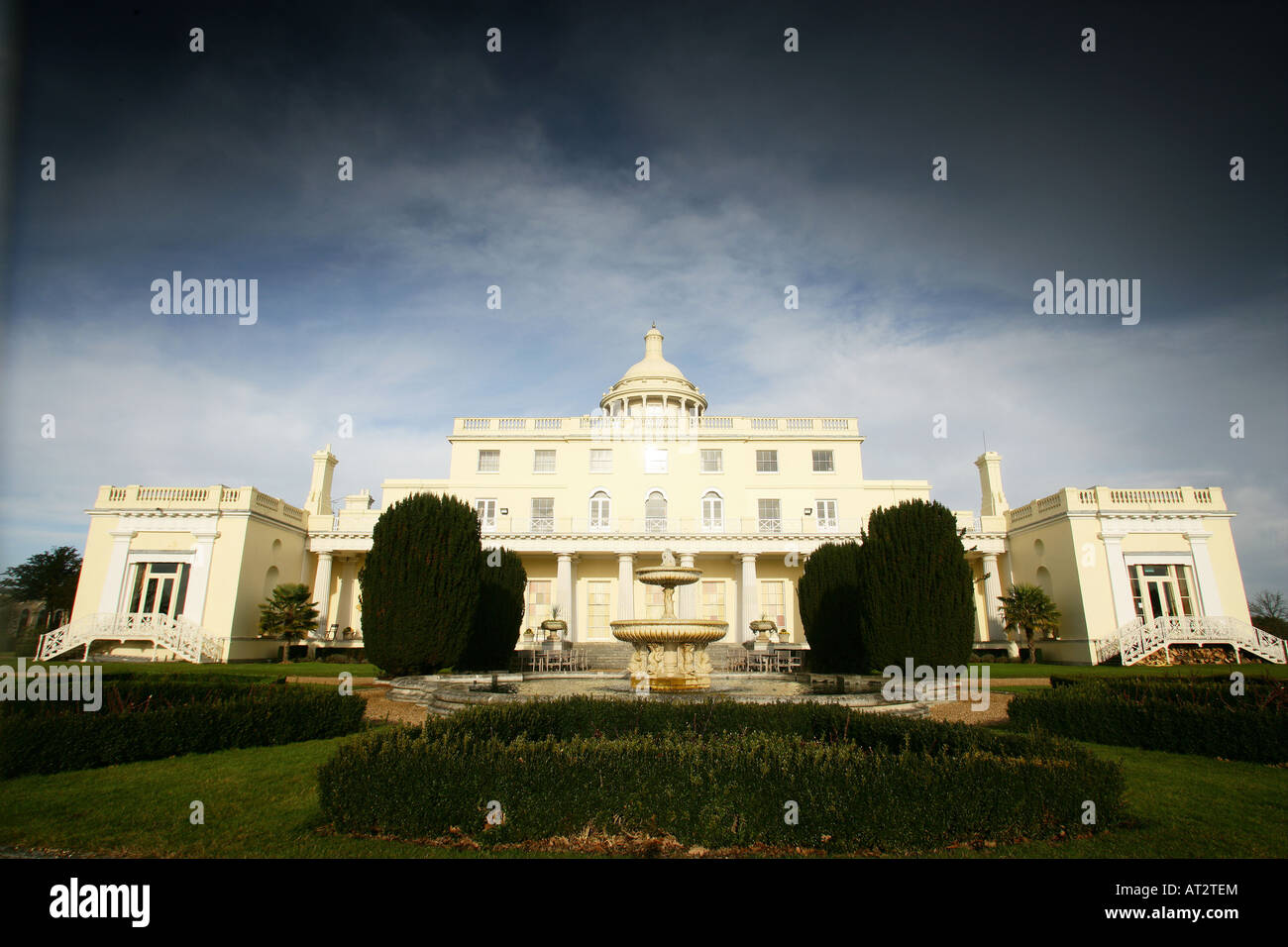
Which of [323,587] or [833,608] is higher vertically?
[323,587]

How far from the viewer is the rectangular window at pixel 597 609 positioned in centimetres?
3472

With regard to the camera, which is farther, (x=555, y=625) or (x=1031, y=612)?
(x=1031, y=612)

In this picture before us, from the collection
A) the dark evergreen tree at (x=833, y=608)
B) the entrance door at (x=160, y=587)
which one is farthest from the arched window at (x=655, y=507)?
the entrance door at (x=160, y=587)

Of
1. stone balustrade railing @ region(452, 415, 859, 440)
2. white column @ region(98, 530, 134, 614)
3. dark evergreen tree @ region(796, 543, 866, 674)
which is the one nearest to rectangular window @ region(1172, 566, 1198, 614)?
stone balustrade railing @ region(452, 415, 859, 440)

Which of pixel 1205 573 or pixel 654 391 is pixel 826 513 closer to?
pixel 654 391

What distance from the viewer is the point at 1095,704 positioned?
452 inches

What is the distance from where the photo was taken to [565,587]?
32656mm

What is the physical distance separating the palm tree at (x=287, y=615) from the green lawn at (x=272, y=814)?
21.2 metres

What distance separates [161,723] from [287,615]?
68.9 feet

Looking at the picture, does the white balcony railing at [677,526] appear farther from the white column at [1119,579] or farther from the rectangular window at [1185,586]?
the rectangular window at [1185,586]

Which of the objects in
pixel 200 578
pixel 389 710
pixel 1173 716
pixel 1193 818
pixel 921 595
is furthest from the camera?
pixel 200 578

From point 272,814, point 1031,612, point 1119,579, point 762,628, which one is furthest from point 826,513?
point 272,814

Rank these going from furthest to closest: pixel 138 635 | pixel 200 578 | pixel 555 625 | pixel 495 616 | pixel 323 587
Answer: pixel 323 587 < pixel 200 578 < pixel 138 635 < pixel 555 625 < pixel 495 616
